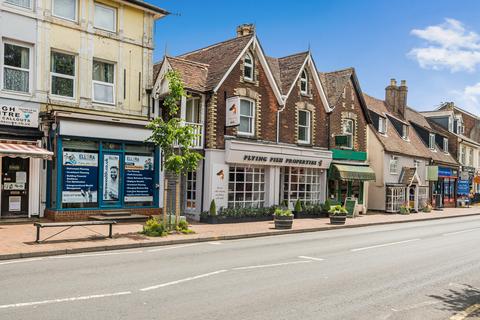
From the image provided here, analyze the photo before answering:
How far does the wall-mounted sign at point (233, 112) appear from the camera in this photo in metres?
20.8

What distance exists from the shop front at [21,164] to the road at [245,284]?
6653mm

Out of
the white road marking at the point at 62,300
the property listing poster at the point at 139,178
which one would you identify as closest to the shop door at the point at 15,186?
the property listing poster at the point at 139,178

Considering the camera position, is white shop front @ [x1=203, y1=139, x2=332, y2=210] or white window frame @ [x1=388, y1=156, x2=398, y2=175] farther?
white window frame @ [x1=388, y1=156, x2=398, y2=175]

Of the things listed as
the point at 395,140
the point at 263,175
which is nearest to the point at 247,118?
the point at 263,175

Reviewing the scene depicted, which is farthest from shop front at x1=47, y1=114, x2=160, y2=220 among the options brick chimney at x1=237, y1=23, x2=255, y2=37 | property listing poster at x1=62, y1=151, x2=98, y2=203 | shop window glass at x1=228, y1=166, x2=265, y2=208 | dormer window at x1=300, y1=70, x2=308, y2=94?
brick chimney at x1=237, y1=23, x2=255, y2=37

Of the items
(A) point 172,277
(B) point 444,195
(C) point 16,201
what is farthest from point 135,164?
(B) point 444,195

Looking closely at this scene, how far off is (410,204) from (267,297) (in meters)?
29.1

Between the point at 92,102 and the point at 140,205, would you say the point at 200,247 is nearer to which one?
the point at 140,205

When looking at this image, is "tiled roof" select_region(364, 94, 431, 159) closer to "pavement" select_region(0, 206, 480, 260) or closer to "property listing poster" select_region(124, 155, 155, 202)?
"pavement" select_region(0, 206, 480, 260)

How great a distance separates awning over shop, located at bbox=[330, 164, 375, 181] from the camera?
26.9 meters

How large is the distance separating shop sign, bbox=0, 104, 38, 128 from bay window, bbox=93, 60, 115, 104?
2.58 metres

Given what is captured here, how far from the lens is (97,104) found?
740 inches

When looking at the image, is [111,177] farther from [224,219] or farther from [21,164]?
[224,219]

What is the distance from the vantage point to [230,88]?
2173 cm
